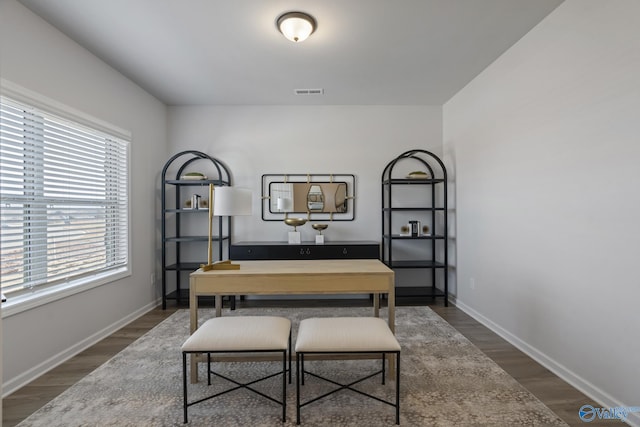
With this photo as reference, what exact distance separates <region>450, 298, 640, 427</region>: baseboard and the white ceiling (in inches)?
101

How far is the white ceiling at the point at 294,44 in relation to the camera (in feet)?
7.17

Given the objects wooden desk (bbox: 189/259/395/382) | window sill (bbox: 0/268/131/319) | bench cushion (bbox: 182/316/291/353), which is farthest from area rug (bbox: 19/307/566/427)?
window sill (bbox: 0/268/131/319)

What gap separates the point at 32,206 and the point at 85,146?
2.49 feet

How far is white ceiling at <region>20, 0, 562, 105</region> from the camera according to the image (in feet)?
7.17

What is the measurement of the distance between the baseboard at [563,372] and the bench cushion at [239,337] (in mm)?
1946

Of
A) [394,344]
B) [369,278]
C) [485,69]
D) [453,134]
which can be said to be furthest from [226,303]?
[485,69]

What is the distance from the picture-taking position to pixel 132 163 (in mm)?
3424

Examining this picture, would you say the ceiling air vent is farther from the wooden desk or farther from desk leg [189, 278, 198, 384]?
desk leg [189, 278, 198, 384]

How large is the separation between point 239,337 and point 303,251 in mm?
2104

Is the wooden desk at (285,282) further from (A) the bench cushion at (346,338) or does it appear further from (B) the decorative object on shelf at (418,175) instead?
(B) the decorative object on shelf at (418,175)

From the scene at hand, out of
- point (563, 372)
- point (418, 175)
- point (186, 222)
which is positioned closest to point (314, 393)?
point (563, 372)

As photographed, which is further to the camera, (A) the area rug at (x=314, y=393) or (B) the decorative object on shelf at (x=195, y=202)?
(B) the decorative object on shelf at (x=195, y=202)

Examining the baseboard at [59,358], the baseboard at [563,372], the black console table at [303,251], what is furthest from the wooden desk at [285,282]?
the black console table at [303,251]

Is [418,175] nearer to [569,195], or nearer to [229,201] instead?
[569,195]
